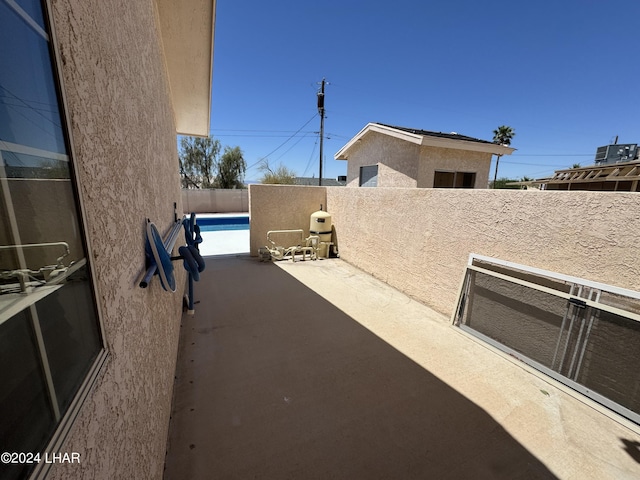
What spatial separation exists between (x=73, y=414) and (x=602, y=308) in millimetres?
3912

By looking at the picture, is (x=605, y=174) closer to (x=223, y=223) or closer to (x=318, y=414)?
(x=318, y=414)

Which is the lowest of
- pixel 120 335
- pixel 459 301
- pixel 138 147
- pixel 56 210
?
pixel 459 301

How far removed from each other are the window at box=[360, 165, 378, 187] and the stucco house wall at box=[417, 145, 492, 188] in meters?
2.00

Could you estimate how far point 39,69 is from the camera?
679 millimetres

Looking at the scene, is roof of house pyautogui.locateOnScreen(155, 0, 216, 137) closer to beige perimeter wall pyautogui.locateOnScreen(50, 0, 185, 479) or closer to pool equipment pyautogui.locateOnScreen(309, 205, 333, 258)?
beige perimeter wall pyautogui.locateOnScreen(50, 0, 185, 479)

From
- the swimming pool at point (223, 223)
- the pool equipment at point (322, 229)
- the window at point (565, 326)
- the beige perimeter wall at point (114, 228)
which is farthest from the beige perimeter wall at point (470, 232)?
the swimming pool at point (223, 223)

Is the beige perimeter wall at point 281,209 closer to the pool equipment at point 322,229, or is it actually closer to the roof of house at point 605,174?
the pool equipment at point 322,229

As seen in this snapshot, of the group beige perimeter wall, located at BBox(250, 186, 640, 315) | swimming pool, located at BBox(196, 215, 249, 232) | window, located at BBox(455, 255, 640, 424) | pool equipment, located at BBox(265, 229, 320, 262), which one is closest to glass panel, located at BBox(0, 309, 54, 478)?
window, located at BBox(455, 255, 640, 424)

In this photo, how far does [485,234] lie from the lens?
3719mm

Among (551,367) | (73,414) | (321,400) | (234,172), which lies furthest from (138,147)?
(234,172)

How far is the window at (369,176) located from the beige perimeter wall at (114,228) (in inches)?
346

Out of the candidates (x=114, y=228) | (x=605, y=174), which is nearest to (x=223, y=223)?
(x=114, y=228)

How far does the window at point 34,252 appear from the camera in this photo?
1.77 feet

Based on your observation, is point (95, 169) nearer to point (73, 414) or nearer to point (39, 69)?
point (39, 69)
